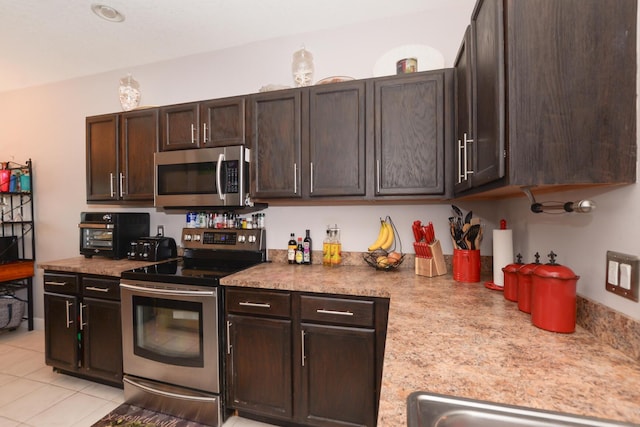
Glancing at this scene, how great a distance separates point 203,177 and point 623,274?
2222mm

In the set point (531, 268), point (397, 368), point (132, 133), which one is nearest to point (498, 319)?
point (531, 268)

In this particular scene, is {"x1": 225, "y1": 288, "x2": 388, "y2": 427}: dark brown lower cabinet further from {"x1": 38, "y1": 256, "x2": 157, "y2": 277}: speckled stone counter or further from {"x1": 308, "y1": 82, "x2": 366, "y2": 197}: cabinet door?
{"x1": 38, "y1": 256, "x2": 157, "y2": 277}: speckled stone counter

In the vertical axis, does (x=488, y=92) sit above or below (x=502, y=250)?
above

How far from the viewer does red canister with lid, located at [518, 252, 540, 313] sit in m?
1.11

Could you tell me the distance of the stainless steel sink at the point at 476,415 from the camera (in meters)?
0.58

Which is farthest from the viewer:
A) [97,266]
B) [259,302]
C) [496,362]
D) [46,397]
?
[97,266]

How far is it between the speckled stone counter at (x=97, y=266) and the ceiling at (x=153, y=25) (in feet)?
6.01

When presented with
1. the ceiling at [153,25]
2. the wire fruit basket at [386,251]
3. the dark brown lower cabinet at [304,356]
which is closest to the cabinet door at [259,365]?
the dark brown lower cabinet at [304,356]

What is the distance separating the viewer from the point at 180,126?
223 cm

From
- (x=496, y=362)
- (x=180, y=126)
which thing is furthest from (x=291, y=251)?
(x=496, y=362)

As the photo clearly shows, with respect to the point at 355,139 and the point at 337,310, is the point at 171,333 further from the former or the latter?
the point at 355,139

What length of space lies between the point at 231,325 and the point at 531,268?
157cm

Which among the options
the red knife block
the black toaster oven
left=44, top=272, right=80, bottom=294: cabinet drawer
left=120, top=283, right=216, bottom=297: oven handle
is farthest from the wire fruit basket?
left=44, top=272, right=80, bottom=294: cabinet drawer

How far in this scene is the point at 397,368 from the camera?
2.47 feet
